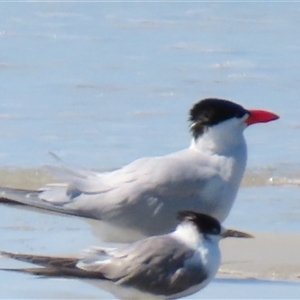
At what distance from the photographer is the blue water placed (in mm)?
7027

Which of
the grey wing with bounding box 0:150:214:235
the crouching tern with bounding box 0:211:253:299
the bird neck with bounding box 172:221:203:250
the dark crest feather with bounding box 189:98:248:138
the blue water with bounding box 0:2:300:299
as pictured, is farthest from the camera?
the blue water with bounding box 0:2:300:299

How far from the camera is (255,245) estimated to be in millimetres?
6586

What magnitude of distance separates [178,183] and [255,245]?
79cm

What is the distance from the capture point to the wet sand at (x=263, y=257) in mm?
A: 6094

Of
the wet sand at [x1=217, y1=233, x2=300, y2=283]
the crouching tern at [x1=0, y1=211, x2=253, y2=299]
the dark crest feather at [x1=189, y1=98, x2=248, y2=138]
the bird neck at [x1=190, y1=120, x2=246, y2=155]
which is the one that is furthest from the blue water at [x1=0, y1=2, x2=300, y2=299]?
the dark crest feather at [x1=189, y1=98, x2=248, y2=138]

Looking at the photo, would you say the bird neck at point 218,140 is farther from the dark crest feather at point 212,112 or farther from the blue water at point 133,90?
the blue water at point 133,90

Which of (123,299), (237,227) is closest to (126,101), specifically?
(237,227)

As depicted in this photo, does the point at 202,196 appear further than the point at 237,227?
No

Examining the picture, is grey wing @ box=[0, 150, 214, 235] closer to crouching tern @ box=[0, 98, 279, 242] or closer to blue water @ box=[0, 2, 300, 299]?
crouching tern @ box=[0, 98, 279, 242]

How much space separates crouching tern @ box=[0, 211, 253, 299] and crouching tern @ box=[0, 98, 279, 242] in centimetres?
64

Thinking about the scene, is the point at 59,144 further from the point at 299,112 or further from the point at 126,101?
the point at 299,112

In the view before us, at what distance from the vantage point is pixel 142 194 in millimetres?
6051

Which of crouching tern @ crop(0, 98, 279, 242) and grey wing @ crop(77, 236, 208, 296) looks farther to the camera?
crouching tern @ crop(0, 98, 279, 242)

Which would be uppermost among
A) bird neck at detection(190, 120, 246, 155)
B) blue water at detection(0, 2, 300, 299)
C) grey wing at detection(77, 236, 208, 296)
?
blue water at detection(0, 2, 300, 299)
